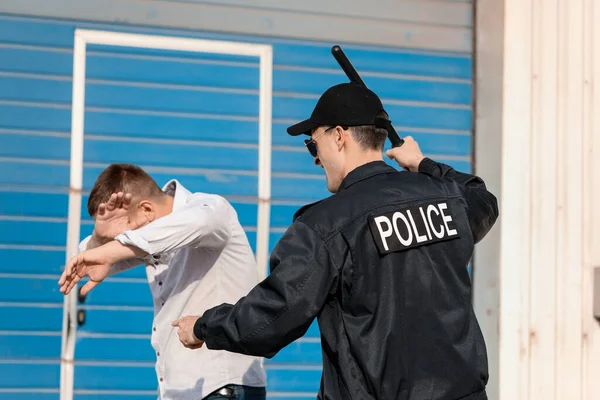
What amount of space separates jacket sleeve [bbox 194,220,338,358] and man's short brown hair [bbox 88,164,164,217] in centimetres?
111

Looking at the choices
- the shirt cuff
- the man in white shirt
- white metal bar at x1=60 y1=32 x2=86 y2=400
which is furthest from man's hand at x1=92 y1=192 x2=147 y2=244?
white metal bar at x1=60 y1=32 x2=86 y2=400

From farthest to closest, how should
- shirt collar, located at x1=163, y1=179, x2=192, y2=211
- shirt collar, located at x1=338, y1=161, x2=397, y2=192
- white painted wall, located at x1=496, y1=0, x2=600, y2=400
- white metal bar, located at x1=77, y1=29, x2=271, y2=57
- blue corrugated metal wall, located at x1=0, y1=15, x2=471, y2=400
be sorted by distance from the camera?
white painted wall, located at x1=496, y1=0, x2=600, y2=400
white metal bar, located at x1=77, y1=29, x2=271, y2=57
blue corrugated metal wall, located at x1=0, y1=15, x2=471, y2=400
shirt collar, located at x1=163, y1=179, x2=192, y2=211
shirt collar, located at x1=338, y1=161, x2=397, y2=192

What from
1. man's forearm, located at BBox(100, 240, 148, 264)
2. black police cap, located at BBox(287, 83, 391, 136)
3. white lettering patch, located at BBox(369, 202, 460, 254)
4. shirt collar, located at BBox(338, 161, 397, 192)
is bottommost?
man's forearm, located at BBox(100, 240, 148, 264)

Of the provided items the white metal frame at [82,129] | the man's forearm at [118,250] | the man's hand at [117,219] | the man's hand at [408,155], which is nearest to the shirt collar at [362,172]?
the man's hand at [408,155]

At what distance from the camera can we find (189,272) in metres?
4.47

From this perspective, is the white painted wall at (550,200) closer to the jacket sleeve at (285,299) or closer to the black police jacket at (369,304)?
the black police jacket at (369,304)

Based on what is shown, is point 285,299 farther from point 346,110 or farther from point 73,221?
point 73,221

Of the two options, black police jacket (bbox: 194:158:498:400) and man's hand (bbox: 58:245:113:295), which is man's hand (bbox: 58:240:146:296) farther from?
black police jacket (bbox: 194:158:498:400)

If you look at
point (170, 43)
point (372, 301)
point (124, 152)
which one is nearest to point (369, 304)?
point (372, 301)

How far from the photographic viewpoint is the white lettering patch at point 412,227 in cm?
348

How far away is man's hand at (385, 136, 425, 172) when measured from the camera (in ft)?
13.9

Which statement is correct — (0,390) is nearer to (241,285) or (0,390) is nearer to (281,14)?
A: (241,285)

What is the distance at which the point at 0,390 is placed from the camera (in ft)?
18.7

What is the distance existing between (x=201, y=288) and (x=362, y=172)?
3.68 feet
